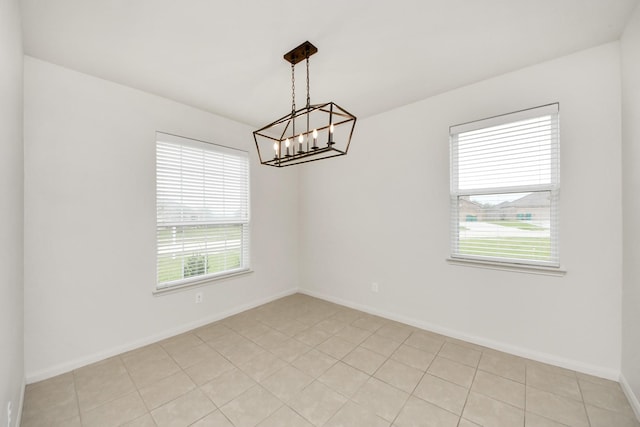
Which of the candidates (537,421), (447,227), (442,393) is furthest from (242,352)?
(447,227)

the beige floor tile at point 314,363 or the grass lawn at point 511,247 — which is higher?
the grass lawn at point 511,247

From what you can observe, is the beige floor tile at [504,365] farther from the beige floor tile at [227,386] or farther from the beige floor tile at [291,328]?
the beige floor tile at [227,386]

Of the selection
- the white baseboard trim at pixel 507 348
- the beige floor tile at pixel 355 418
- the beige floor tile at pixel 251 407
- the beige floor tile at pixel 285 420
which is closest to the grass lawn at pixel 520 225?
the white baseboard trim at pixel 507 348

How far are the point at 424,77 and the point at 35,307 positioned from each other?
→ 392 cm

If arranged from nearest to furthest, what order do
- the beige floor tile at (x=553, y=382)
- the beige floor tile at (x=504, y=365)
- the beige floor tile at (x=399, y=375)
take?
the beige floor tile at (x=553, y=382)
the beige floor tile at (x=399, y=375)
the beige floor tile at (x=504, y=365)

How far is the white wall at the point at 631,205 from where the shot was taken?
1.76 metres

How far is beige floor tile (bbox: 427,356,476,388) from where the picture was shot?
2.09 meters

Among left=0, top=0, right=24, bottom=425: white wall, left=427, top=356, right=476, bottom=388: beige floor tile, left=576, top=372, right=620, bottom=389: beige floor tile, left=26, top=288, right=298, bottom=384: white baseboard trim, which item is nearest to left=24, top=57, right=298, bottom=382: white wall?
left=26, top=288, right=298, bottom=384: white baseboard trim

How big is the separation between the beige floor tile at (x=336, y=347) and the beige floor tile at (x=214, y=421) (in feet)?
3.48

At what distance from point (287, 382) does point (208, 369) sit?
2.38 ft

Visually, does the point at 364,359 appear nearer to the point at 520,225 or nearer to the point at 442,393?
the point at 442,393

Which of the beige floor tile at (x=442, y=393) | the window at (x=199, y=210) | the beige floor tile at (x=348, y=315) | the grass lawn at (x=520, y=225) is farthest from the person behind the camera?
the beige floor tile at (x=348, y=315)

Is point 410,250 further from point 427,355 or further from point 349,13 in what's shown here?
point 349,13

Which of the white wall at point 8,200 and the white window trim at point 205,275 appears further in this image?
the white window trim at point 205,275
